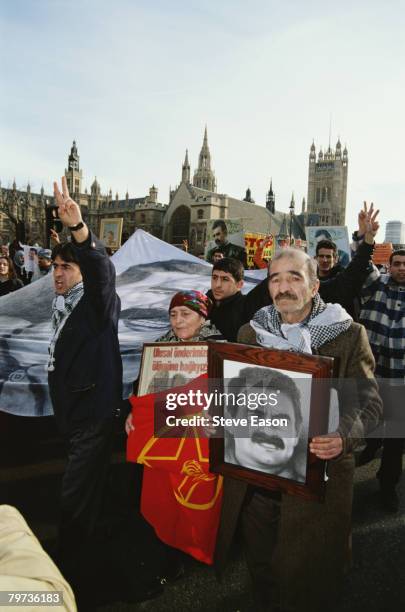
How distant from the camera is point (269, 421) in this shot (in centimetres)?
198

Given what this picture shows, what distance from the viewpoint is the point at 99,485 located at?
297 centimetres

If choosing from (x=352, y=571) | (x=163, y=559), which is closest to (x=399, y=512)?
(x=352, y=571)

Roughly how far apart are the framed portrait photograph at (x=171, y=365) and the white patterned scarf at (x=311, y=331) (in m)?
0.55

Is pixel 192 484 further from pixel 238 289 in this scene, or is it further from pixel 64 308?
pixel 238 289

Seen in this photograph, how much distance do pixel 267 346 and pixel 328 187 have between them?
10710 centimetres

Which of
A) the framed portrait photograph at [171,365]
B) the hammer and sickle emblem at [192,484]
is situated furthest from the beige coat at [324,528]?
the framed portrait photograph at [171,365]

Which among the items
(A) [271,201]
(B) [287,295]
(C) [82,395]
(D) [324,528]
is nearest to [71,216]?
(C) [82,395]

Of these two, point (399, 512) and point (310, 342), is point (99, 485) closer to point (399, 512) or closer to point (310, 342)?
point (310, 342)

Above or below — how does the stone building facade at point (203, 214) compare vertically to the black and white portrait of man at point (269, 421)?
above

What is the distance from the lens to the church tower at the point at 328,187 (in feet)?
323

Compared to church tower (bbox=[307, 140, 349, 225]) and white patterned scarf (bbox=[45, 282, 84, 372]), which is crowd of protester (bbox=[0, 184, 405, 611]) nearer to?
white patterned scarf (bbox=[45, 282, 84, 372])

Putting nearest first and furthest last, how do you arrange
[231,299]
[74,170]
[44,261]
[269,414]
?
[269,414]
[231,299]
[44,261]
[74,170]

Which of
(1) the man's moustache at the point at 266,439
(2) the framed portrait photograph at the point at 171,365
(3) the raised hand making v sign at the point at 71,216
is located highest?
(3) the raised hand making v sign at the point at 71,216

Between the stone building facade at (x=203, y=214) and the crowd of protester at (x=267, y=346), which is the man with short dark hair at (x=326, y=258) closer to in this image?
the crowd of protester at (x=267, y=346)
